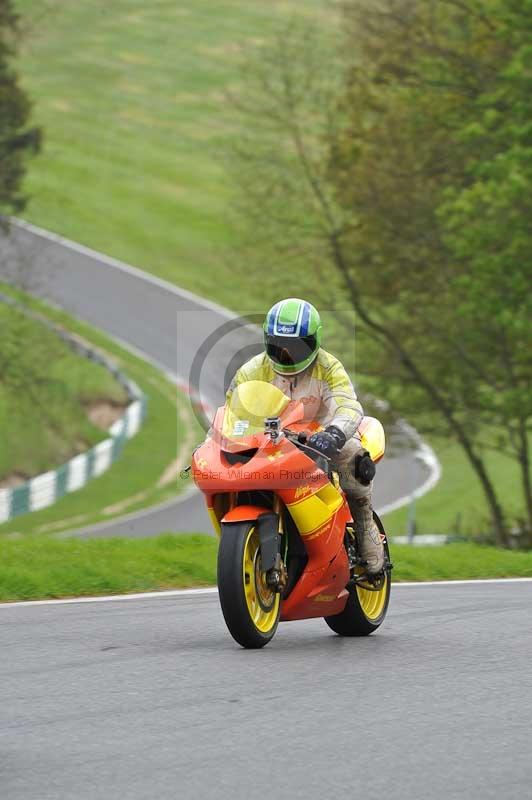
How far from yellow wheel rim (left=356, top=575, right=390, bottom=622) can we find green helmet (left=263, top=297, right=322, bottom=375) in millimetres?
1622

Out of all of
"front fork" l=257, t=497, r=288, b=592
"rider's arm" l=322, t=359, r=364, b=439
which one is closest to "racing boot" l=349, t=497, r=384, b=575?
"rider's arm" l=322, t=359, r=364, b=439

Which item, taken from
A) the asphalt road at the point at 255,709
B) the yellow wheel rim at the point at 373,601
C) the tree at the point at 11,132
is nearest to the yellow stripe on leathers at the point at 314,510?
the asphalt road at the point at 255,709

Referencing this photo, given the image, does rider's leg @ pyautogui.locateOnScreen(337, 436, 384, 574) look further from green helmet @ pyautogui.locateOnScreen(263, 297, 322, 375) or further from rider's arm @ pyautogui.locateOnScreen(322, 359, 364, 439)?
green helmet @ pyautogui.locateOnScreen(263, 297, 322, 375)

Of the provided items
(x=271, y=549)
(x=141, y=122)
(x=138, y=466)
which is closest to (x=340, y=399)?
(x=271, y=549)

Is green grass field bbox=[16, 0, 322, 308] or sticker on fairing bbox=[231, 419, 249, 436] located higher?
sticker on fairing bbox=[231, 419, 249, 436]

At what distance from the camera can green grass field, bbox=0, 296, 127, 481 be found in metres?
40.0

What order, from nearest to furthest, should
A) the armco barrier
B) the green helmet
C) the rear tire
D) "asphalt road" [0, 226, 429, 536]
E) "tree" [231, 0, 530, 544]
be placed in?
the green helmet
the rear tire
"tree" [231, 0, 530, 544]
the armco barrier
"asphalt road" [0, 226, 429, 536]

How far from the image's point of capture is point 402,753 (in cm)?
568

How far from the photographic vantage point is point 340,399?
8523mm

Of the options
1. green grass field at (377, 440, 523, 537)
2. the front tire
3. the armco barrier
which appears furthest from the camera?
green grass field at (377, 440, 523, 537)

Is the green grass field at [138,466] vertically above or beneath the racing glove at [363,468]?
beneath

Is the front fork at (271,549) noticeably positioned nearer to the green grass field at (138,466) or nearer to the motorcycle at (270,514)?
the motorcycle at (270,514)

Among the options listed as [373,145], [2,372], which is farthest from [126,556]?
[2,372]

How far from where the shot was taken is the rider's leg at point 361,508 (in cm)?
876
